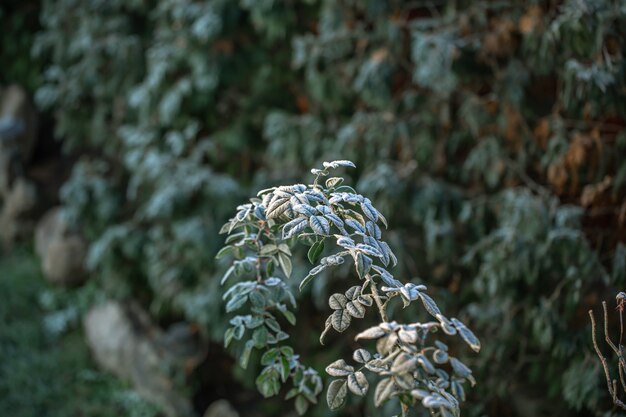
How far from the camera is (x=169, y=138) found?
351 cm

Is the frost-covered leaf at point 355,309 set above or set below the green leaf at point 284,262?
below

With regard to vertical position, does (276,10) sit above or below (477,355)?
above

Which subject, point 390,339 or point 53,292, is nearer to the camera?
point 390,339

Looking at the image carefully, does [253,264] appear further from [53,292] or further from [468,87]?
[53,292]

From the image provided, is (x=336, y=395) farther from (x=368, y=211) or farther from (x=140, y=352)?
(x=140, y=352)

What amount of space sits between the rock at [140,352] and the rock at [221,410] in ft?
0.61

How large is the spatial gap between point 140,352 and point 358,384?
99.3 inches

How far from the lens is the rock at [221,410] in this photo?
3307 millimetres

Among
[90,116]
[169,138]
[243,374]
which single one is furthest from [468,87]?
[90,116]

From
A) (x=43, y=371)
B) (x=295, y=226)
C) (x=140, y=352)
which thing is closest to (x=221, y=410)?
(x=140, y=352)

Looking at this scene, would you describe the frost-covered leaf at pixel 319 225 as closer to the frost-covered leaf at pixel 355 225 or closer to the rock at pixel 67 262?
the frost-covered leaf at pixel 355 225

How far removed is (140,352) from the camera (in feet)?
12.3

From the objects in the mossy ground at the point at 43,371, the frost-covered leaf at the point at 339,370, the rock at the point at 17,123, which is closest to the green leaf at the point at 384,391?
the frost-covered leaf at the point at 339,370

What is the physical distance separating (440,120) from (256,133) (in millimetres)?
1095
